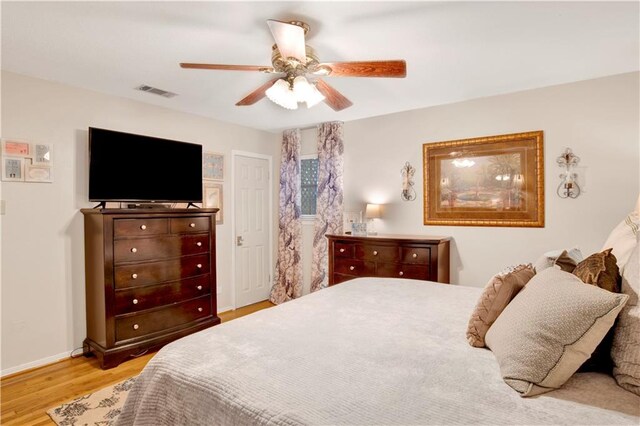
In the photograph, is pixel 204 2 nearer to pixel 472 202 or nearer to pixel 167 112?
pixel 167 112

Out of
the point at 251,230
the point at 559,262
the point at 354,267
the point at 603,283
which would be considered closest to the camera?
the point at 603,283

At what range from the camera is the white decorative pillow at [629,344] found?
1057mm

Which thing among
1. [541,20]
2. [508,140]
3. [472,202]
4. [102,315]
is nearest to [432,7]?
[541,20]

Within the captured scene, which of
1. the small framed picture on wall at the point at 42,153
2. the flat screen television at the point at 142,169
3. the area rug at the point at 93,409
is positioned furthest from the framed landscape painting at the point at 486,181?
the small framed picture on wall at the point at 42,153

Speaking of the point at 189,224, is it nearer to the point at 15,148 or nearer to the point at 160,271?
the point at 160,271

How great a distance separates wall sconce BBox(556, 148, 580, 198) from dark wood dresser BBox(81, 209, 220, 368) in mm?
3482

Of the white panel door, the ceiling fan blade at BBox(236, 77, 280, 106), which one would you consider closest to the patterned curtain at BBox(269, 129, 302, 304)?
the white panel door

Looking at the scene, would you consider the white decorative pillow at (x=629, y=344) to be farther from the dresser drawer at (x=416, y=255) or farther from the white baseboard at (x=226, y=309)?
the white baseboard at (x=226, y=309)

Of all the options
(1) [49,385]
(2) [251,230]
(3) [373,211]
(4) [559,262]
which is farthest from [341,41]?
(1) [49,385]

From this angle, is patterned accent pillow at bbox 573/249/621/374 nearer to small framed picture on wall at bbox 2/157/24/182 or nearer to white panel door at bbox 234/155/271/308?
small framed picture on wall at bbox 2/157/24/182

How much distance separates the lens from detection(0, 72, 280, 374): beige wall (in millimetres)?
2891

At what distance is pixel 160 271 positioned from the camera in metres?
3.35

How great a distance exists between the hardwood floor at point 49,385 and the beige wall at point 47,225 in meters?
0.18

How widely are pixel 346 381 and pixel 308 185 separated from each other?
408 cm
